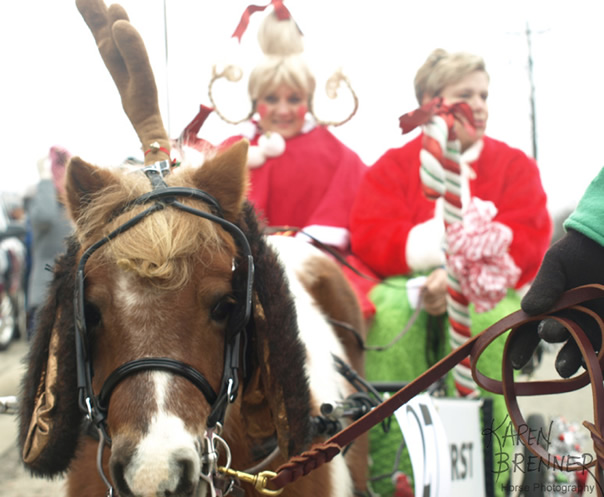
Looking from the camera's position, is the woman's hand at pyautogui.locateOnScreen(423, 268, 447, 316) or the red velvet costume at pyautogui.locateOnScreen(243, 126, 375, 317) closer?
the woman's hand at pyautogui.locateOnScreen(423, 268, 447, 316)

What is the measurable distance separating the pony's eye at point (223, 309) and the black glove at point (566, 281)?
660 millimetres

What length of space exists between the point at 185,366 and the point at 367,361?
1.75 meters

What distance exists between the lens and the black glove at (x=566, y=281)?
1.29 meters

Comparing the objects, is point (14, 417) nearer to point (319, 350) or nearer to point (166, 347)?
point (319, 350)

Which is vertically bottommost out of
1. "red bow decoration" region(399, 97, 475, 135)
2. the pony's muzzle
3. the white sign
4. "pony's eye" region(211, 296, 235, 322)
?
the white sign

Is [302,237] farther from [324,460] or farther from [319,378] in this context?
[324,460]

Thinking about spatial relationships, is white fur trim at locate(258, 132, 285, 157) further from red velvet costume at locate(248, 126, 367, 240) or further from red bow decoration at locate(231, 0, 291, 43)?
red bow decoration at locate(231, 0, 291, 43)

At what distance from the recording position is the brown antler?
1924 millimetres

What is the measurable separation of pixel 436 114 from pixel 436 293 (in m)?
0.78

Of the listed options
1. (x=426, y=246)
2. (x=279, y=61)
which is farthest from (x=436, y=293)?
(x=279, y=61)

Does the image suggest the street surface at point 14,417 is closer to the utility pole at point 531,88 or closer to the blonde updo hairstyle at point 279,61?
the blonde updo hairstyle at point 279,61

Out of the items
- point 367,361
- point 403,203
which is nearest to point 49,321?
point 367,361

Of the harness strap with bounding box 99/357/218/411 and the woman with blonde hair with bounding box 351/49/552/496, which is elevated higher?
the harness strap with bounding box 99/357/218/411

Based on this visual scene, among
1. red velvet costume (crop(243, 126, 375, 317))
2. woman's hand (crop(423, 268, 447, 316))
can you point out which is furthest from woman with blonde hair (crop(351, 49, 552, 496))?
red velvet costume (crop(243, 126, 375, 317))
